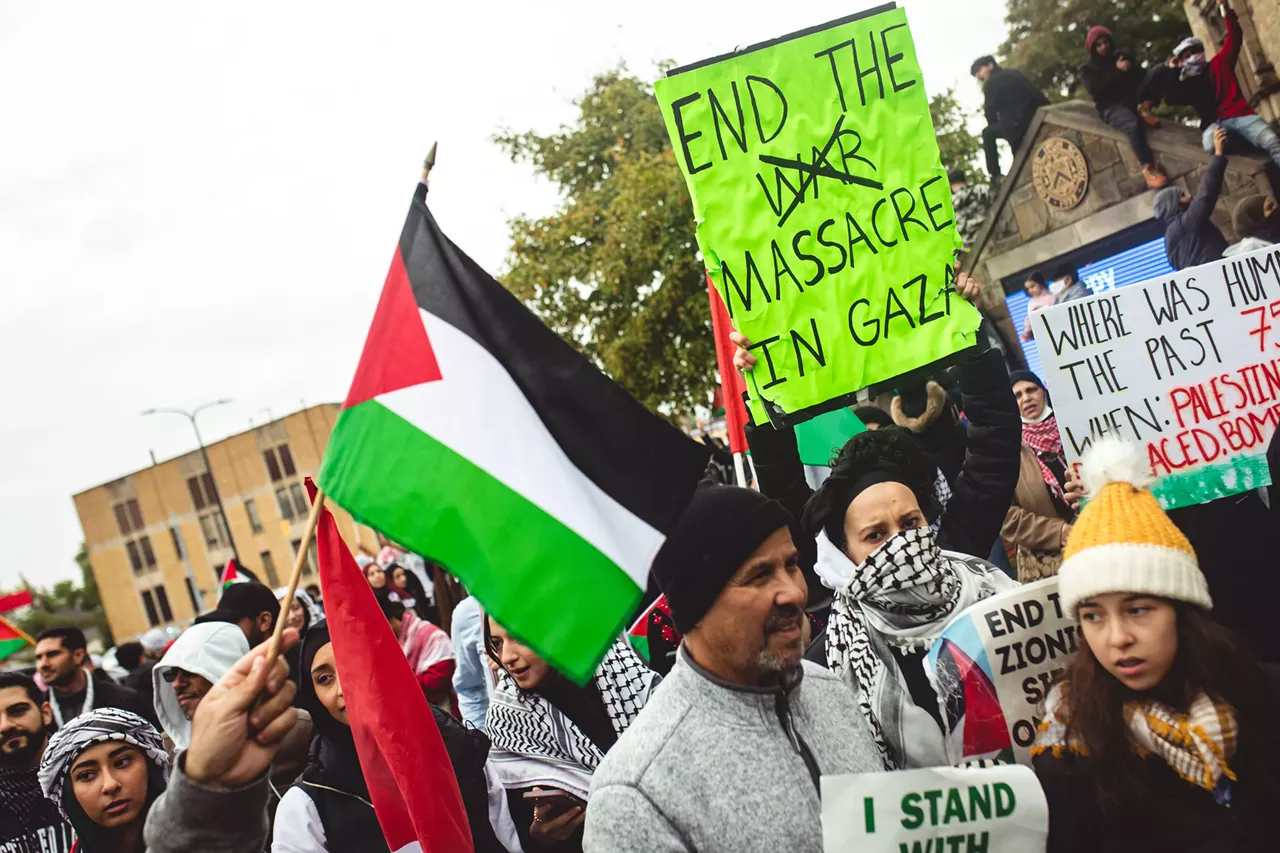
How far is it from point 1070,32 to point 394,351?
27500 mm

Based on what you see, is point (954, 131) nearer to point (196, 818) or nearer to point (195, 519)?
point (196, 818)

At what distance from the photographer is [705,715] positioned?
207 cm

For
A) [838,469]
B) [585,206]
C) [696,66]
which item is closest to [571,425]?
[838,469]

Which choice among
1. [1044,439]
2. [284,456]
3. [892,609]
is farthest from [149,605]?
[892,609]

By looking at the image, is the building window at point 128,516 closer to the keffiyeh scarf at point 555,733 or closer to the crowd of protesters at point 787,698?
the crowd of protesters at point 787,698

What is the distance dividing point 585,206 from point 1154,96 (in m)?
10.4

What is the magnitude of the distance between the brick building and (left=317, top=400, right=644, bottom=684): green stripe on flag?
57232 millimetres

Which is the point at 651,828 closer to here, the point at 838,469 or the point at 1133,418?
the point at 838,469

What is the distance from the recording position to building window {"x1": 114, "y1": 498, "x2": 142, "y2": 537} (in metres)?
64.1

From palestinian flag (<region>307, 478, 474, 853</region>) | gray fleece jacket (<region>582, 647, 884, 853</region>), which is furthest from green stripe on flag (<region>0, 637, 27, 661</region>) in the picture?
gray fleece jacket (<region>582, 647, 884, 853</region>)

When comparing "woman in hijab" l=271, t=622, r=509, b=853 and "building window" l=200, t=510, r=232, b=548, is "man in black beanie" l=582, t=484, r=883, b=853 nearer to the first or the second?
"woman in hijab" l=271, t=622, r=509, b=853

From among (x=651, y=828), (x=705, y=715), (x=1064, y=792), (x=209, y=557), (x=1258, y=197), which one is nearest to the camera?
(x=651, y=828)

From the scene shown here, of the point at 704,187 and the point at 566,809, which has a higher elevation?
the point at 704,187

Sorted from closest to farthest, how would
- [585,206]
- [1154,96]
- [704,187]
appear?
[704,187] → [1154,96] → [585,206]
